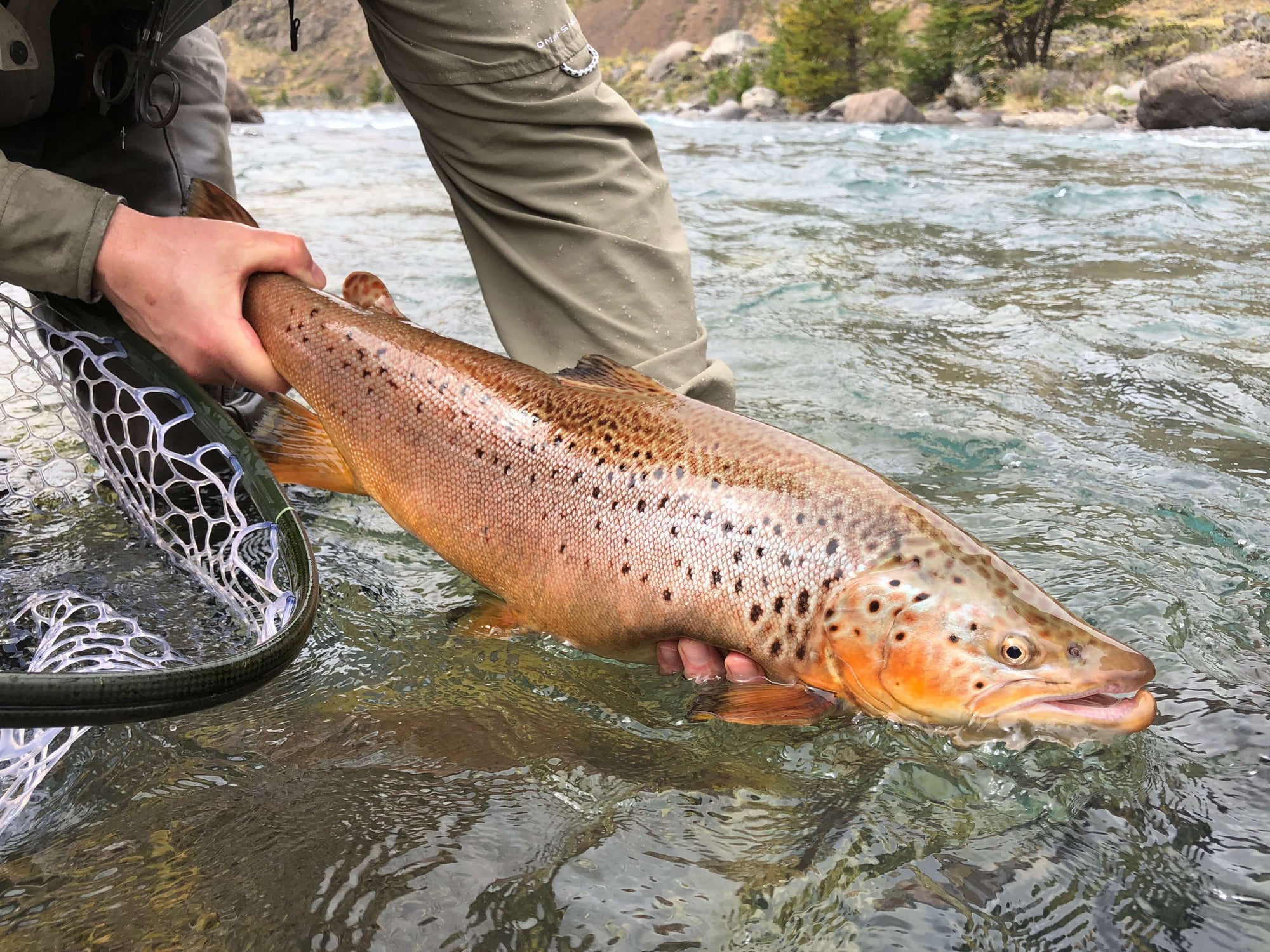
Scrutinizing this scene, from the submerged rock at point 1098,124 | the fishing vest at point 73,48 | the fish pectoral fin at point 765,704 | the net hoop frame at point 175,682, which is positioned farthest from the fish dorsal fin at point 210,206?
the submerged rock at point 1098,124

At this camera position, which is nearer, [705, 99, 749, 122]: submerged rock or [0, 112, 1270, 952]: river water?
[0, 112, 1270, 952]: river water

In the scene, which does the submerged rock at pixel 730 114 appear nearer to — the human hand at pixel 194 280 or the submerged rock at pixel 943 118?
the submerged rock at pixel 943 118

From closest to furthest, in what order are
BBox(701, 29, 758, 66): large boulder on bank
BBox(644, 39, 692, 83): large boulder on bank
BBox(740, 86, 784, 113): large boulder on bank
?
BBox(740, 86, 784, 113): large boulder on bank, BBox(701, 29, 758, 66): large boulder on bank, BBox(644, 39, 692, 83): large boulder on bank

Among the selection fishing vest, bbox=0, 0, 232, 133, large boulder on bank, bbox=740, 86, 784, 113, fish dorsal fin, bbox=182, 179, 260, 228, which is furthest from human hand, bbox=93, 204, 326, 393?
large boulder on bank, bbox=740, 86, 784, 113

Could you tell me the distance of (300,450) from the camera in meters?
2.18

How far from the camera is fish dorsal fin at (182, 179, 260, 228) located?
2264 mm

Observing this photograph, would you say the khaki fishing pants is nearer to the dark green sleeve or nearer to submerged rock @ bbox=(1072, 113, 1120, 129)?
the dark green sleeve

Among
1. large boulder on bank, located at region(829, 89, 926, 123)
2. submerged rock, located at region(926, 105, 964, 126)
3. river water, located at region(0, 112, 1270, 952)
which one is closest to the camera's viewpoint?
river water, located at region(0, 112, 1270, 952)

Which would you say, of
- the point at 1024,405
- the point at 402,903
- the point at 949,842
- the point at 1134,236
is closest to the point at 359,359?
the point at 402,903

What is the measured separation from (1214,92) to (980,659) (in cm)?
1900

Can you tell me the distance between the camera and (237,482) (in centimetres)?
204

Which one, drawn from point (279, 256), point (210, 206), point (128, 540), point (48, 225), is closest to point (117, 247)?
point (48, 225)

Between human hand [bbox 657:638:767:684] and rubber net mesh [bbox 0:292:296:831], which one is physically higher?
rubber net mesh [bbox 0:292:296:831]

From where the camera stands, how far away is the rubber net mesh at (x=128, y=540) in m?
1.90
